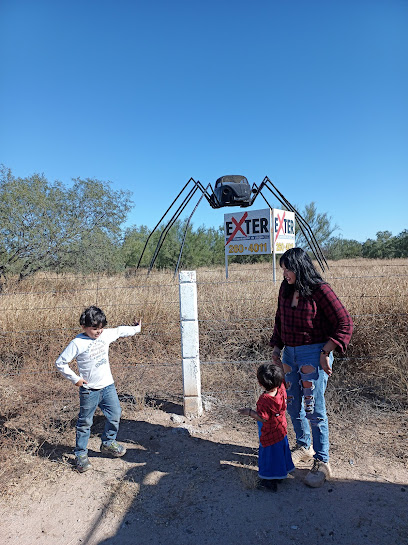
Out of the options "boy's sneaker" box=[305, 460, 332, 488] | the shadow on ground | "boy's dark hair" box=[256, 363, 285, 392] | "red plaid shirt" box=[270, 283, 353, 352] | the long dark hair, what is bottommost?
the shadow on ground

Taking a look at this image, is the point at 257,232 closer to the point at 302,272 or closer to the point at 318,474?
the point at 302,272

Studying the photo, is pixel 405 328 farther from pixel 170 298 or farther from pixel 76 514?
pixel 76 514

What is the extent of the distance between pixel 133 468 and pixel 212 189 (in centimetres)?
884

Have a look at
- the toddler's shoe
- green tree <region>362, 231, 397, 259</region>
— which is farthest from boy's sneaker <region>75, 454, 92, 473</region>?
green tree <region>362, 231, 397, 259</region>

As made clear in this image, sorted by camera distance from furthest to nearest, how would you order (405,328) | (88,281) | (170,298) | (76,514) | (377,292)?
(88,281) < (170,298) < (377,292) < (405,328) < (76,514)

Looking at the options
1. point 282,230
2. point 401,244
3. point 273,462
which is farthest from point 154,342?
point 401,244

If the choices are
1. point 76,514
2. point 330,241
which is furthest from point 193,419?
point 330,241

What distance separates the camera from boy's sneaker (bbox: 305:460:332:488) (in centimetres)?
246

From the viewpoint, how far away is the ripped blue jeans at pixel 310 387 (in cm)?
248

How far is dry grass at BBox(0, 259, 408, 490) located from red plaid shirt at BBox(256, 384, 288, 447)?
134 cm

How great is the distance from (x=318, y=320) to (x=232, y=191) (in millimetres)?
7568

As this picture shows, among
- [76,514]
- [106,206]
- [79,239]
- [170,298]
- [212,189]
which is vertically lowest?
[76,514]

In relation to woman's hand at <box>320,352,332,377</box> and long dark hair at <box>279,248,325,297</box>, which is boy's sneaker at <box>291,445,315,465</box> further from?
long dark hair at <box>279,248,325,297</box>

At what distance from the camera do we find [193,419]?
3.57m
